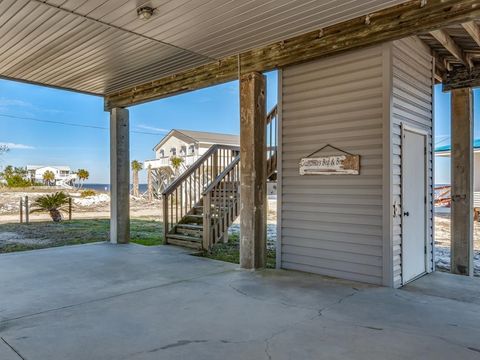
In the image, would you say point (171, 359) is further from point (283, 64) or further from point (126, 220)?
point (126, 220)

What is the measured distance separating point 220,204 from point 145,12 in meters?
4.07

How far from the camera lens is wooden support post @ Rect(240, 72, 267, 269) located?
5047 mm

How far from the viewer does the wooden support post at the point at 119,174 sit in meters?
7.50

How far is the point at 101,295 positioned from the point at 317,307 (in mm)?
2287

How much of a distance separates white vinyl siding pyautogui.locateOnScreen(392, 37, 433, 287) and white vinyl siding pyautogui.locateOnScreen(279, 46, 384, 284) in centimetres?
22

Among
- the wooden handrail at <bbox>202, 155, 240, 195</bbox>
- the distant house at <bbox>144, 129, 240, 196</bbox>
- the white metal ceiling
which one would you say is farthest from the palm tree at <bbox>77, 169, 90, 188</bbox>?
the wooden handrail at <bbox>202, 155, 240, 195</bbox>

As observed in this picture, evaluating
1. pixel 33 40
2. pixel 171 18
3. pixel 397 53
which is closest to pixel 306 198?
pixel 397 53

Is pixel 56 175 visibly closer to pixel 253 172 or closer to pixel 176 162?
pixel 176 162

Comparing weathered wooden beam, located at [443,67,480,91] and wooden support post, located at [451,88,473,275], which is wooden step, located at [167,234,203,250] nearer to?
wooden support post, located at [451,88,473,275]

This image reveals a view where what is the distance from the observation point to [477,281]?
4645 millimetres

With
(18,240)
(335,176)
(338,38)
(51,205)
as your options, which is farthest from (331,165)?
(51,205)

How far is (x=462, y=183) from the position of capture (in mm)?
5523

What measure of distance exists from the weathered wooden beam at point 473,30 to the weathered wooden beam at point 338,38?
97 centimetres

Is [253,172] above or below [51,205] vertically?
above
